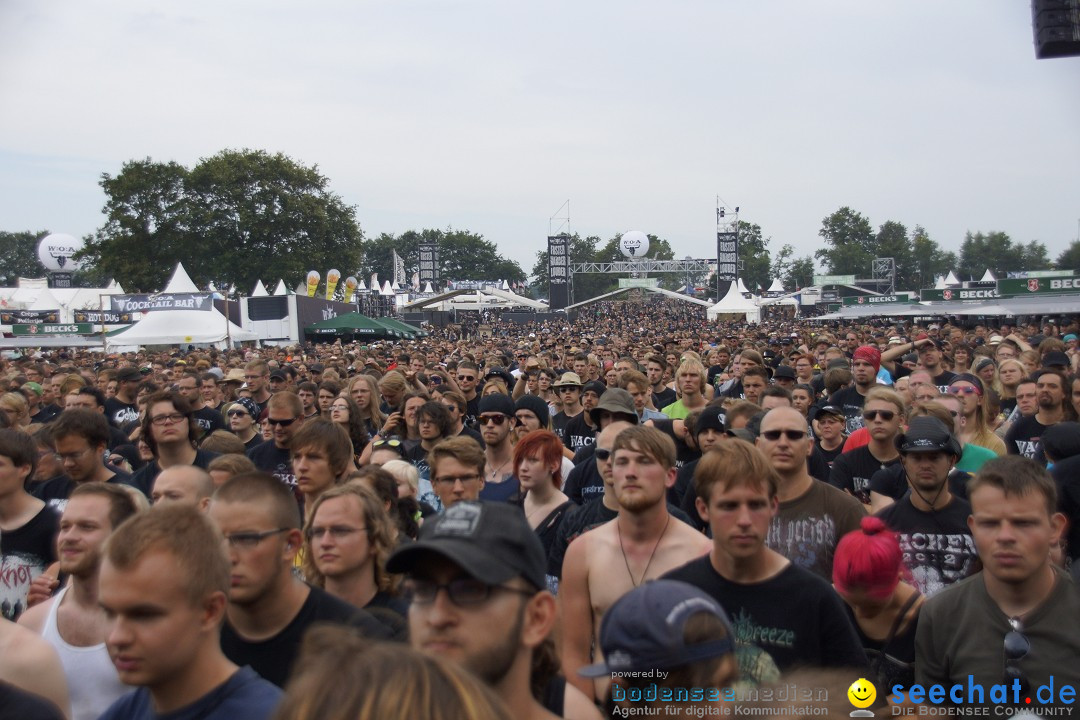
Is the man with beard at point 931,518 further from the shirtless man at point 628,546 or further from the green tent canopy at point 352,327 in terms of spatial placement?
the green tent canopy at point 352,327

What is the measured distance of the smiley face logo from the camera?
103 inches

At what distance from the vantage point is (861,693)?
2719 millimetres

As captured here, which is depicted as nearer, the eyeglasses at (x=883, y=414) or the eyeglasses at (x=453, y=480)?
the eyeglasses at (x=453, y=480)

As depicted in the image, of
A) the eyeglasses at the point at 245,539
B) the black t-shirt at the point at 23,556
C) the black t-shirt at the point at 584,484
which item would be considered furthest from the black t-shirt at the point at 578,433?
the eyeglasses at the point at 245,539

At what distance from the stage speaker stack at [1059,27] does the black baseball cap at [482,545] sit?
9661mm

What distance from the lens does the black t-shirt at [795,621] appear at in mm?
3098

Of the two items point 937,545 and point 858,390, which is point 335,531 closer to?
point 937,545

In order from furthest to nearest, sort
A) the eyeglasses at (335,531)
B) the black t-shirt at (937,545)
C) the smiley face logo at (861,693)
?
the black t-shirt at (937,545), the eyeglasses at (335,531), the smiley face logo at (861,693)

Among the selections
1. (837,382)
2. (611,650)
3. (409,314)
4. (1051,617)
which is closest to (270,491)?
(611,650)

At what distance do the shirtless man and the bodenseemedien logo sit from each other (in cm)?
101

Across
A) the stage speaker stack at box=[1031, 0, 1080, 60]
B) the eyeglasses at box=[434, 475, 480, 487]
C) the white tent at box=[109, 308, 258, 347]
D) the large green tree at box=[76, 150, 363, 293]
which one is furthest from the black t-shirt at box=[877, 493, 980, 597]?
the large green tree at box=[76, 150, 363, 293]

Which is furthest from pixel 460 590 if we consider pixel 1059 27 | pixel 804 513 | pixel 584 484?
pixel 1059 27

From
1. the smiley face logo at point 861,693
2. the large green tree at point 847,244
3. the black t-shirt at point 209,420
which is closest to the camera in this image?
the smiley face logo at point 861,693

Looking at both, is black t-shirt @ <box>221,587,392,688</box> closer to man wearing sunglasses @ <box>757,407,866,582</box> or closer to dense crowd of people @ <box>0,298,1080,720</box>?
dense crowd of people @ <box>0,298,1080,720</box>
